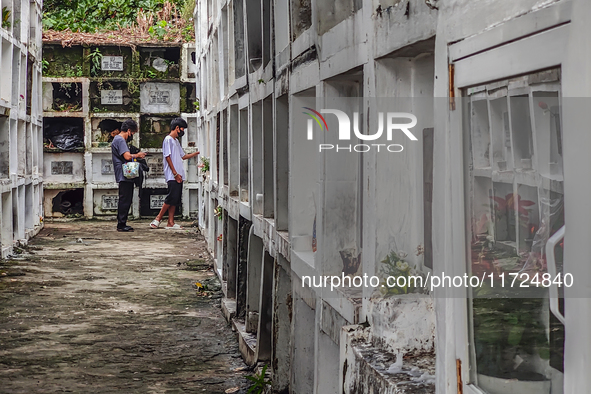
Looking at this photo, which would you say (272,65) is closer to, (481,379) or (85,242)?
(481,379)

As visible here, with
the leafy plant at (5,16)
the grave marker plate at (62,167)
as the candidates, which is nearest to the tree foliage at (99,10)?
the grave marker plate at (62,167)

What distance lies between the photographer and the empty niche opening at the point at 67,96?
12.9 m

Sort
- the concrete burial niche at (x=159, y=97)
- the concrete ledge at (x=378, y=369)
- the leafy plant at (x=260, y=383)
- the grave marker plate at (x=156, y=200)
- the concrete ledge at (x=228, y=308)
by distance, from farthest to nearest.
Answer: the grave marker plate at (x=156, y=200) < the concrete burial niche at (x=159, y=97) < the concrete ledge at (x=228, y=308) < the leafy plant at (x=260, y=383) < the concrete ledge at (x=378, y=369)

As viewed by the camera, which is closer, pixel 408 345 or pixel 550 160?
pixel 550 160

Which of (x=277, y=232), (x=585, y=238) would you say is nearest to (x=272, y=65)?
(x=277, y=232)

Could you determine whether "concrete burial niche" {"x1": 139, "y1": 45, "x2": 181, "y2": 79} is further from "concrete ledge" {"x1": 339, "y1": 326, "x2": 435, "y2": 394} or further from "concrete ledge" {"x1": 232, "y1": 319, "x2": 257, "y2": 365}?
"concrete ledge" {"x1": 339, "y1": 326, "x2": 435, "y2": 394}

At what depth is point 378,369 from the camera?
219 cm

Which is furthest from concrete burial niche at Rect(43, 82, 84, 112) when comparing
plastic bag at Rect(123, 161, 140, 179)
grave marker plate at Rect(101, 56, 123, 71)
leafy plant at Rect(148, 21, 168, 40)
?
plastic bag at Rect(123, 161, 140, 179)

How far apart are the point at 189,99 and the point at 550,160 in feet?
40.6

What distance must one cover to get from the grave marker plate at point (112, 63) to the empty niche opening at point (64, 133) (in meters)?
1.02

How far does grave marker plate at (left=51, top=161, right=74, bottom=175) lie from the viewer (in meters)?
12.8

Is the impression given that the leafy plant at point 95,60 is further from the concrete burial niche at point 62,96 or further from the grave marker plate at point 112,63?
the concrete burial niche at point 62,96

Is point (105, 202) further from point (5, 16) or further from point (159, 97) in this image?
point (5, 16)

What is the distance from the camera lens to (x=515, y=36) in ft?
4.39
